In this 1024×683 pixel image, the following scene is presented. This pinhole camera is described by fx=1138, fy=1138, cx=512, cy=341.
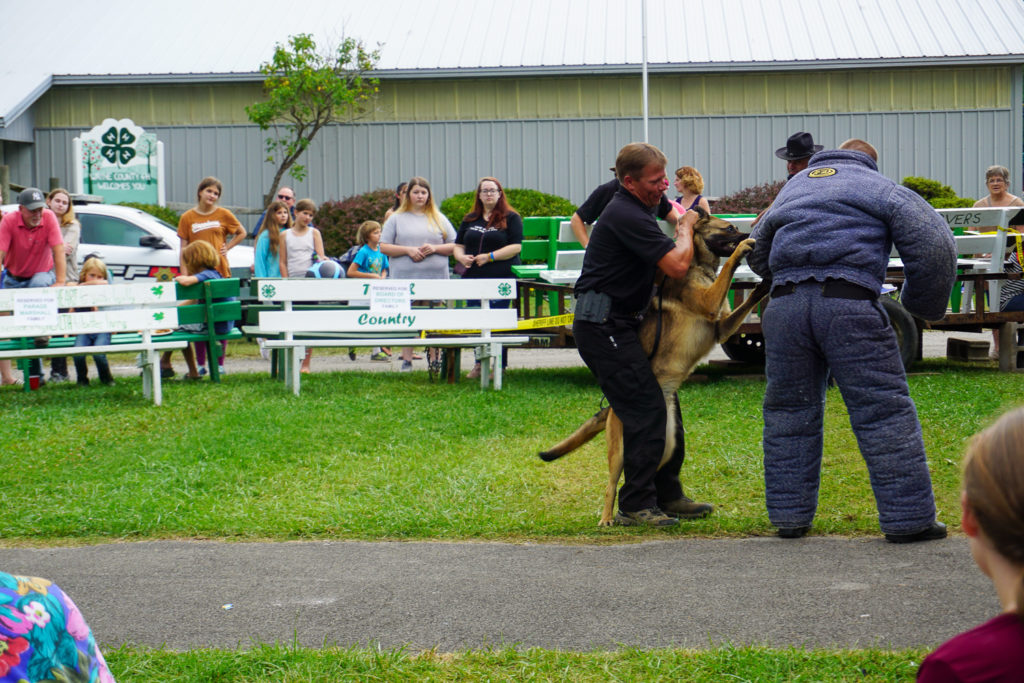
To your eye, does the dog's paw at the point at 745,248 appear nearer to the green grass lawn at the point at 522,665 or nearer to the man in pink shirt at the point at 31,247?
the green grass lawn at the point at 522,665

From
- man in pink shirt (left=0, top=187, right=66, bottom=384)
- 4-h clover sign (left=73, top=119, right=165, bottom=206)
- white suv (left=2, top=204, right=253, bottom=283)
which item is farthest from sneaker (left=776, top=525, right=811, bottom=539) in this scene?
4-h clover sign (left=73, top=119, right=165, bottom=206)

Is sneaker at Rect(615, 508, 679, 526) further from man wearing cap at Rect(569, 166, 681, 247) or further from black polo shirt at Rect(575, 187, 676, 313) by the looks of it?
man wearing cap at Rect(569, 166, 681, 247)

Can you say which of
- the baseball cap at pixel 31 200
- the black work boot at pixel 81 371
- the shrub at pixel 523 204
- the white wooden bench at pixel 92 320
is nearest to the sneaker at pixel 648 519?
the white wooden bench at pixel 92 320

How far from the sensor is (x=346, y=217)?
2077 cm

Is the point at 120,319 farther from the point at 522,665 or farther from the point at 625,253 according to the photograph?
the point at 522,665

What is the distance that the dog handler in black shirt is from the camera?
5768mm

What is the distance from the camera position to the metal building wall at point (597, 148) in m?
23.6

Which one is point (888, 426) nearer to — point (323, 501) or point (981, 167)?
point (323, 501)

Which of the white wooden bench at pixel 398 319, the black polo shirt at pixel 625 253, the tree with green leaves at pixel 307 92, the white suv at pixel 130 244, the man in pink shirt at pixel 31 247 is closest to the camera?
the black polo shirt at pixel 625 253

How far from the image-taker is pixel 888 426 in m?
5.30

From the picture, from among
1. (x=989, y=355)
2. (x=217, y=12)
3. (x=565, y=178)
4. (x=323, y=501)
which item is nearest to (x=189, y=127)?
(x=217, y=12)

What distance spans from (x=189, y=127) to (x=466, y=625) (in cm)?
2182

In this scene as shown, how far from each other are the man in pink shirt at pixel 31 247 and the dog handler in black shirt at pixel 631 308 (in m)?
7.21

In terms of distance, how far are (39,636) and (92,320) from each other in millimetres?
8609
